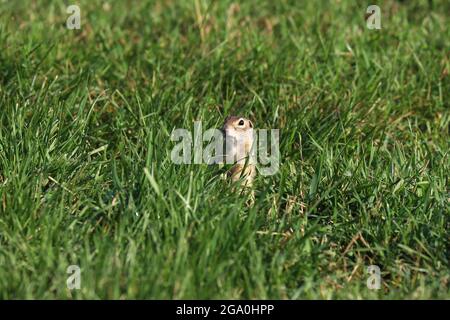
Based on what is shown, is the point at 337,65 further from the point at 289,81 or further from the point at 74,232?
the point at 74,232

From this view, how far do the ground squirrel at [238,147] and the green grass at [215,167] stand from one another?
15 centimetres

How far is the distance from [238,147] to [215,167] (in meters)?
0.31

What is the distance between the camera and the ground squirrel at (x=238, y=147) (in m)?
5.60

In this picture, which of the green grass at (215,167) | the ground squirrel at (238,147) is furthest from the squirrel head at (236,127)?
the green grass at (215,167)

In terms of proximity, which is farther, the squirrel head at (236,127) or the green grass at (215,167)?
the squirrel head at (236,127)

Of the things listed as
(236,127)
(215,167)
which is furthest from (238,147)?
(215,167)

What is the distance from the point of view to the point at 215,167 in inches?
214

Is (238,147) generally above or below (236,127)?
below

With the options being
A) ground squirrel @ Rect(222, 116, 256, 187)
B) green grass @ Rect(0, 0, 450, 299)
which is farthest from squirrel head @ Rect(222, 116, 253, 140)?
green grass @ Rect(0, 0, 450, 299)

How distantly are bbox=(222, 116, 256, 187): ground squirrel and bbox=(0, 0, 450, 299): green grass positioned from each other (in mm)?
150

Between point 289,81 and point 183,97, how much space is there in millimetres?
878

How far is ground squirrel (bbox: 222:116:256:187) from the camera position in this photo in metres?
5.60

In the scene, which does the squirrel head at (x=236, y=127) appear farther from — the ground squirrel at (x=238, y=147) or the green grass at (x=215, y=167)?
the green grass at (x=215, y=167)

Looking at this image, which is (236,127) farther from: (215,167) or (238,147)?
(215,167)
